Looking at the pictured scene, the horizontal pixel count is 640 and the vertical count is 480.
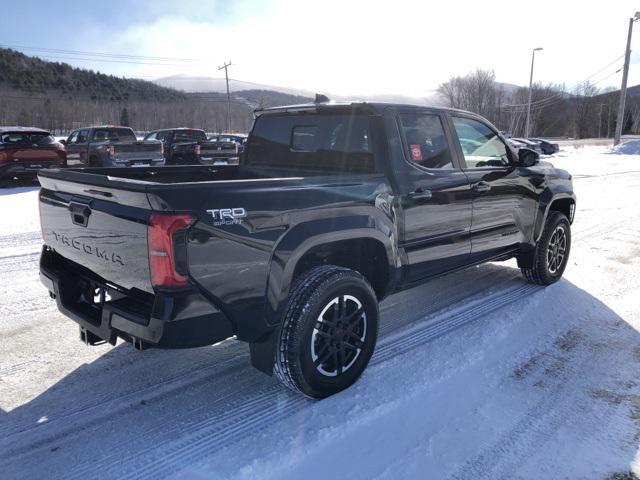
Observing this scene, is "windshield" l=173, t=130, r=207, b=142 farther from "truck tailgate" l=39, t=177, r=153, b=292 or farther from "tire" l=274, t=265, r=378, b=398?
"tire" l=274, t=265, r=378, b=398

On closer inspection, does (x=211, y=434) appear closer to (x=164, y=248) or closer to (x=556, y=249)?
(x=164, y=248)

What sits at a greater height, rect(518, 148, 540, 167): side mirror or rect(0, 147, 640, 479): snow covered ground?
rect(518, 148, 540, 167): side mirror

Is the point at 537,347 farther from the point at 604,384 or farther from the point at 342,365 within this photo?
the point at 342,365

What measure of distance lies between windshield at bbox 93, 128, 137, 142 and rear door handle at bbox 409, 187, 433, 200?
48.2 feet

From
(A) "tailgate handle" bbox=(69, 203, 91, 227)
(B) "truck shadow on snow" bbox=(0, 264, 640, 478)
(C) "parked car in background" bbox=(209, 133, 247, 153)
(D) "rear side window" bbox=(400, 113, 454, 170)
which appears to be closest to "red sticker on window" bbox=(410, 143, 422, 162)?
(D) "rear side window" bbox=(400, 113, 454, 170)

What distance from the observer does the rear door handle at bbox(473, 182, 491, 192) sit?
4.12 m

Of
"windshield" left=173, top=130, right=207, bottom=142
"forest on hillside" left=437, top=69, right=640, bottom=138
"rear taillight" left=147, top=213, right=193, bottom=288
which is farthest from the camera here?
"forest on hillside" left=437, top=69, right=640, bottom=138

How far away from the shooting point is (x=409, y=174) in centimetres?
353

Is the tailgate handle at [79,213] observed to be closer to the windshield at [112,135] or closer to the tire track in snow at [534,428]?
the tire track in snow at [534,428]

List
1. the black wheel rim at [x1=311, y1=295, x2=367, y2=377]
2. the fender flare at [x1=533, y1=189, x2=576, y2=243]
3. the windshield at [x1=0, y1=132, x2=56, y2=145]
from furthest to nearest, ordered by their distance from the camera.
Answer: the windshield at [x1=0, y1=132, x2=56, y2=145] → the fender flare at [x1=533, y1=189, x2=576, y2=243] → the black wheel rim at [x1=311, y1=295, x2=367, y2=377]

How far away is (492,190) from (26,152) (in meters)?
12.9

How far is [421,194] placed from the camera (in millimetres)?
3586

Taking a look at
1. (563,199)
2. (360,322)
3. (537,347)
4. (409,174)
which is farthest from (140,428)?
(563,199)

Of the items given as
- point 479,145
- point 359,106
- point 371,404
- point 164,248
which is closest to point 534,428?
point 371,404
